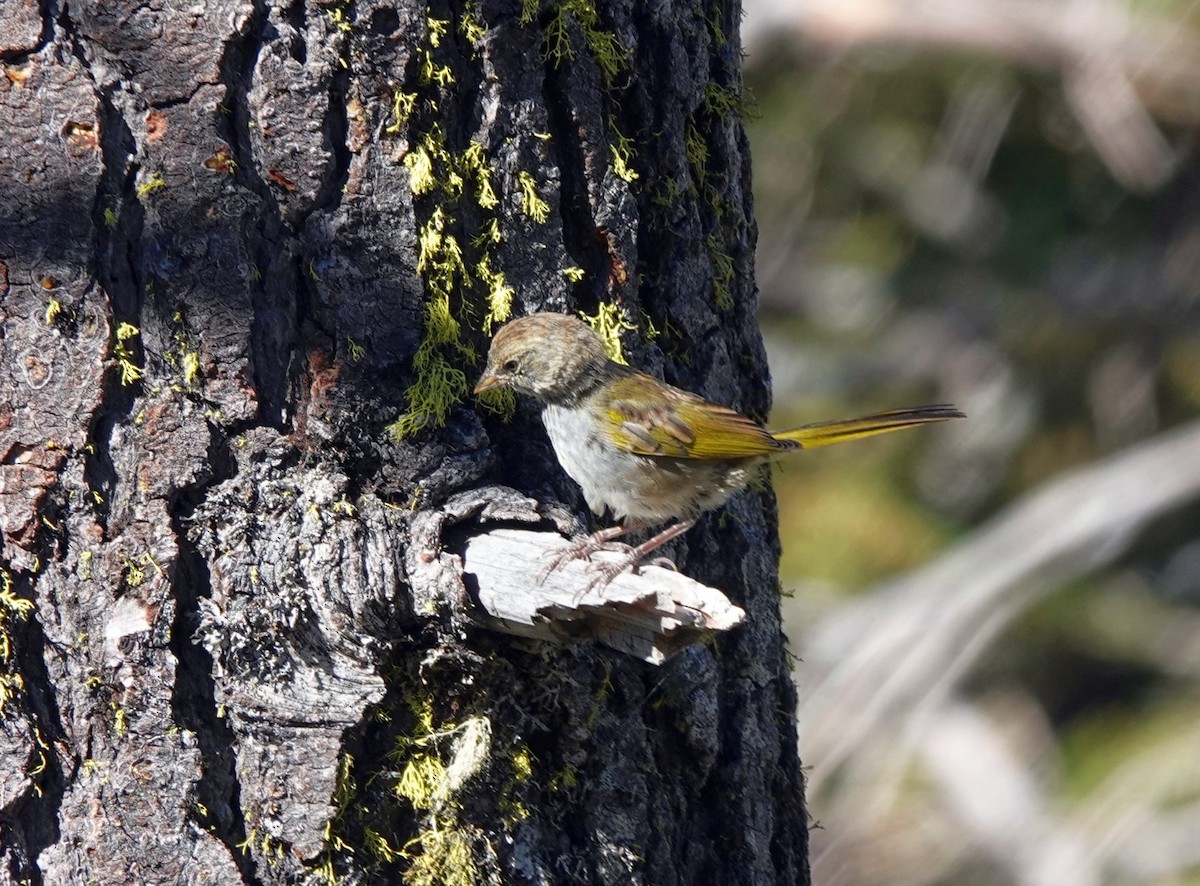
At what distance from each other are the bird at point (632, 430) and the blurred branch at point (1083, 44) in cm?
600

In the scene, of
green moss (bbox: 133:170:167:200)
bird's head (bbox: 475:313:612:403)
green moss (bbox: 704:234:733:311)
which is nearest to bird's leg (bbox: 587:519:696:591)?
bird's head (bbox: 475:313:612:403)

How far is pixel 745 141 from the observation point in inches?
138

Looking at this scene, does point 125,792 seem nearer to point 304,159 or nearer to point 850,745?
point 304,159

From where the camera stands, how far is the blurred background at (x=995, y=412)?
26.3ft

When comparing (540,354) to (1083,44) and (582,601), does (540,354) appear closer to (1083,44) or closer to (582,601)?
(582,601)

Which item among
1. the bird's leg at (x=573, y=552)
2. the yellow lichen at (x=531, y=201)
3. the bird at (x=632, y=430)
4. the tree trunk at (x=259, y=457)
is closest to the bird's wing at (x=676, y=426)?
the bird at (x=632, y=430)

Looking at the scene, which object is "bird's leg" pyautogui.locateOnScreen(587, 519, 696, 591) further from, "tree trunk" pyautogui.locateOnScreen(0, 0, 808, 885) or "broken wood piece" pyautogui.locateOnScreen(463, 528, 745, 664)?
"tree trunk" pyautogui.locateOnScreen(0, 0, 808, 885)

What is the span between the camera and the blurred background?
8.02 meters

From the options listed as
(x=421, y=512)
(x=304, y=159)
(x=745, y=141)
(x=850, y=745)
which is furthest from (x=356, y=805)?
(x=850, y=745)

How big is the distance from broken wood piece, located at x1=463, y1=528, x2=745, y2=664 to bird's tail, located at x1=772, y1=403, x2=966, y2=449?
1226mm

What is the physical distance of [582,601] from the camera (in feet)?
8.02

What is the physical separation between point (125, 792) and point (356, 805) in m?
0.45

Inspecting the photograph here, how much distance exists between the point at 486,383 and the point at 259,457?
528 millimetres

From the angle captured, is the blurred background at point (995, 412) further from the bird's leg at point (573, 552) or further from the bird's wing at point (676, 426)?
the bird's leg at point (573, 552)
